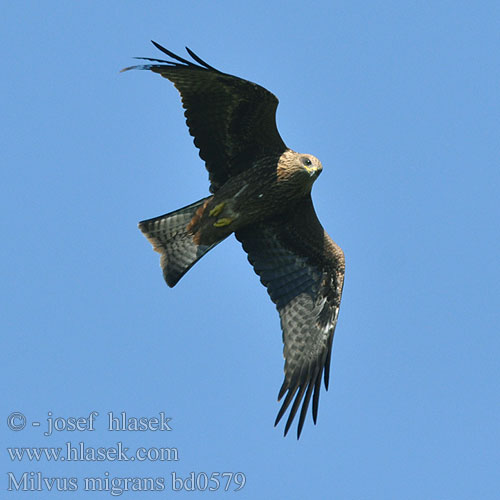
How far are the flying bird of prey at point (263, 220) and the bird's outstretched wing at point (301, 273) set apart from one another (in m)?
0.01

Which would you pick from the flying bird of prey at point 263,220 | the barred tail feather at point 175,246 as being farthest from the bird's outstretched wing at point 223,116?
the barred tail feather at point 175,246

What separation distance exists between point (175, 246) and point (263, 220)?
3.75ft

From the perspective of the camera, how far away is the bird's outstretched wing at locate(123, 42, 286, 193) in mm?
11375

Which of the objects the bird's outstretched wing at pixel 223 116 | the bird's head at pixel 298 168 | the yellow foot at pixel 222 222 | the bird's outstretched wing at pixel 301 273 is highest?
the bird's outstretched wing at pixel 223 116

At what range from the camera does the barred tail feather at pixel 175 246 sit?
12516mm

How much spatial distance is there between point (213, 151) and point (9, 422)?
161 inches

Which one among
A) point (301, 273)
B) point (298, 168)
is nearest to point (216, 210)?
point (298, 168)

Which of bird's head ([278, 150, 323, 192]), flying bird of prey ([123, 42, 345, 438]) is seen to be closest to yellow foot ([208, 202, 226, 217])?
flying bird of prey ([123, 42, 345, 438])

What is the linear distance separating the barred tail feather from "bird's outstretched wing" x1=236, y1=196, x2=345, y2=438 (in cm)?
72

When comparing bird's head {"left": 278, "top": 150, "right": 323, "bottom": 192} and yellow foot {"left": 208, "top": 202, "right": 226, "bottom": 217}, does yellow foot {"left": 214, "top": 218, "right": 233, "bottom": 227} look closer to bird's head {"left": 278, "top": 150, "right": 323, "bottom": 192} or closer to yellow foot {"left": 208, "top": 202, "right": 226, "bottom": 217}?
yellow foot {"left": 208, "top": 202, "right": 226, "bottom": 217}

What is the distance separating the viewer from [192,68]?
1122cm

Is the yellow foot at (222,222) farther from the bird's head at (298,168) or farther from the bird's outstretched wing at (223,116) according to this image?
the bird's head at (298,168)

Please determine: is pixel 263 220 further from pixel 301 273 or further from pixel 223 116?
pixel 223 116

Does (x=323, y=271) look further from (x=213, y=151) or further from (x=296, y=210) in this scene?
(x=213, y=151)
